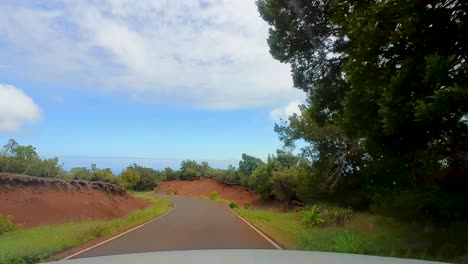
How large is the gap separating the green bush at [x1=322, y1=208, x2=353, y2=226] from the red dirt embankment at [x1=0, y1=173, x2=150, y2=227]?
17232 mm

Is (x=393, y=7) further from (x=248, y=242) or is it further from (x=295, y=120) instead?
(x=295, y=120)

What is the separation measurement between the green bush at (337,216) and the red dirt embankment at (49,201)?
17232mm

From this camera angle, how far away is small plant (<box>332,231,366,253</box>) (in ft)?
39.2

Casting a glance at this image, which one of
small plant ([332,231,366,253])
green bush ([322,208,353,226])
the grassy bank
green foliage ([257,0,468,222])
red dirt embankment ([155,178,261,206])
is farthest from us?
red dirt embankment ([155,178,261,206])

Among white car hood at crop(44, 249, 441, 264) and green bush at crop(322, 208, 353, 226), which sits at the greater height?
green bush at crop(322, 208, 353, 226)

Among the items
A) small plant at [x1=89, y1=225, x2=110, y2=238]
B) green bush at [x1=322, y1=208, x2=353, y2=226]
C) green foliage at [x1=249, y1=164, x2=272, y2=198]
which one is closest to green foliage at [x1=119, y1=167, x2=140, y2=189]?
green foliage at [x1=249, y1=164, x2=272, y2=198]

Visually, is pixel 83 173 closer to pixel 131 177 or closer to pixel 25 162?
pixel 25 162

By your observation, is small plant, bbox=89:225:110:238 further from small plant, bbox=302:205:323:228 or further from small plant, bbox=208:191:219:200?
small plant, bbox=208:191:219:200

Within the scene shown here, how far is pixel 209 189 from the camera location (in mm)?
91500

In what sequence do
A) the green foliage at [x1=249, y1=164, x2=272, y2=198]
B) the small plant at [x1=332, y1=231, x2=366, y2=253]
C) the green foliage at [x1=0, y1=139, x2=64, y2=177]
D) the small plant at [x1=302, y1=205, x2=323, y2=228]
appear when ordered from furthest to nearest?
1. the green foliage at [x1=249, y1=164, x2=272, y2=198]
2. the green foliage at [x1=0, y1=139, x2=64, y2=177]
3. the small plant at [x1=302, y1=205, x2=323, y2=228]
4. the small plant at [x1=332, y1=231, x2=366, y2=253]

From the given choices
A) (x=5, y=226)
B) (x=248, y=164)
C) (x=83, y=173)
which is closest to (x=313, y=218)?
(x=5, y=226)

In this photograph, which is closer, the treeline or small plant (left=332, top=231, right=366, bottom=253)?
small plant (left=332, top=231, right=366, bottom=253)

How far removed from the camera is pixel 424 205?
992 cm

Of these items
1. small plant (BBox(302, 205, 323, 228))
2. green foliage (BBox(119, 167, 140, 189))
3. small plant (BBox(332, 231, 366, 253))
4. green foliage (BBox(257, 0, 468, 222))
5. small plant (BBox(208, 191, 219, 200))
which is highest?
green foliage (BBox(119, 167, 140, 189))
